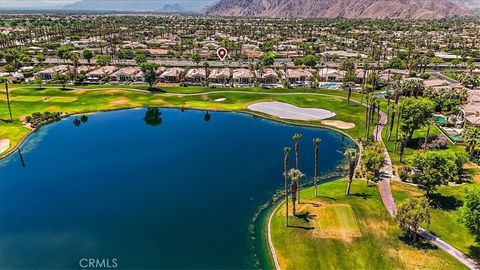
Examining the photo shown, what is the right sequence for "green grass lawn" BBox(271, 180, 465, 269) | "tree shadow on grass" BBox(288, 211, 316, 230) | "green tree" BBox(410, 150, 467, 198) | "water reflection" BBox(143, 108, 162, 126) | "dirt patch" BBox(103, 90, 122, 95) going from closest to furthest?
"green grass lawn" BBox(271, 180, 465, 269), "tree shadow on grass" BBox(288, 211, 316, 230), "green tree" BBox(410, 150, 467, 198), "water reflection" BBox(143, 108, 162, 126), "dirt patch" BBox(103, 90, 122, 95)

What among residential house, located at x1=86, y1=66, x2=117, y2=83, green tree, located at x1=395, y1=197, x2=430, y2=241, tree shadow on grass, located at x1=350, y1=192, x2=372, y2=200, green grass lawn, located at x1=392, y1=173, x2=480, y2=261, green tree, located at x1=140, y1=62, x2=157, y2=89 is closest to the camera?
green tree, located at x1=395, y1=197, x2=430, y2=241

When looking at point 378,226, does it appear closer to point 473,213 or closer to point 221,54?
point 473,213

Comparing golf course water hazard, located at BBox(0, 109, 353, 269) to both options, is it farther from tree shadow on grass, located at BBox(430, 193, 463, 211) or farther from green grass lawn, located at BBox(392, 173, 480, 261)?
tree shadow on grass, located at BBox(430, 193, 463, 211)

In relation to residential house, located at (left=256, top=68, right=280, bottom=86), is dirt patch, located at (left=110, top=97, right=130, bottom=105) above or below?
Result: below

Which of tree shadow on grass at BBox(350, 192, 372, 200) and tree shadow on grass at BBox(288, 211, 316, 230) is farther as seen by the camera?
tree shadow on grass at BBox(350, 192, 372, 200)

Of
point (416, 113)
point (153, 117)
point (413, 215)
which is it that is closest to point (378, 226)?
point (413, 215)

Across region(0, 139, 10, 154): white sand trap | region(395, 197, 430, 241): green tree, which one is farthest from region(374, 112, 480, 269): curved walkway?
region(0, 139, 10, 154): white sand trap
